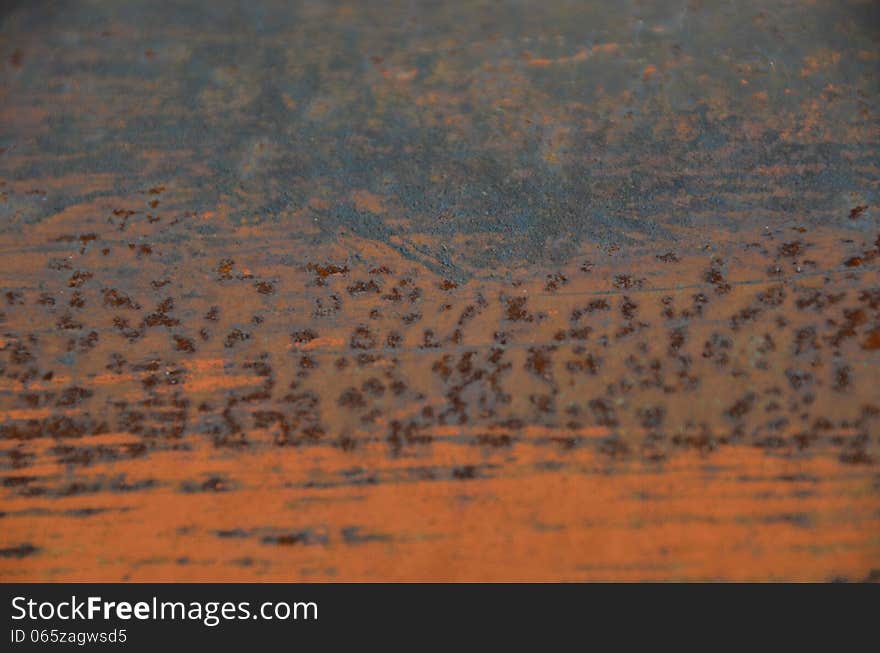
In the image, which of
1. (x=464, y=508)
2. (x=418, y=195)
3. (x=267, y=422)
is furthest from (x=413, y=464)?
(x=418, y=195)

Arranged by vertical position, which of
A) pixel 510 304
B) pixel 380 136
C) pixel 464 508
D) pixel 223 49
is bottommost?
pixel 464 508

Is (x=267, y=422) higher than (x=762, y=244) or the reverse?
the reverse

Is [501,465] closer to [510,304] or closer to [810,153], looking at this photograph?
[510,304]

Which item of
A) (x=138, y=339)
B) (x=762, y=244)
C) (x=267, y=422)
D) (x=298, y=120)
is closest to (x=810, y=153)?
(x=762, y=244)

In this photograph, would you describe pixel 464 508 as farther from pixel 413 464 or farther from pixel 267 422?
pixel 267 422

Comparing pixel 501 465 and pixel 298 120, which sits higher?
pixel 298 120

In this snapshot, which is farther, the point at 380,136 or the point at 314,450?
the point at 380,136
